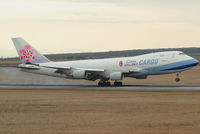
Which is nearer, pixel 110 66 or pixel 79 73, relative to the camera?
pixel 79 73

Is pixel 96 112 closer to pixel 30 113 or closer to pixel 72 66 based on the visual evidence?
Answer: pixel 30 113

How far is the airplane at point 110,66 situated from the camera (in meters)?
51.1

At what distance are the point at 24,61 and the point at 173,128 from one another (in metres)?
42.8

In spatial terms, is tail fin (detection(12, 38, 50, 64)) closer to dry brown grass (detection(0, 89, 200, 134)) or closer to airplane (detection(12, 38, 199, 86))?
airplane (detection(12, 38, 199, 86))

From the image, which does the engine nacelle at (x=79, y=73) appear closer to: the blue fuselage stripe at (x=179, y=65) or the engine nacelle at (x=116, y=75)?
the engine nacelle at (x=116, y=75)

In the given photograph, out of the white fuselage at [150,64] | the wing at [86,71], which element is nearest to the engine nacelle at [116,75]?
the white fuselage at [150,64]

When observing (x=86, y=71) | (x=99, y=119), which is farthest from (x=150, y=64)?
(x=99, y=119)

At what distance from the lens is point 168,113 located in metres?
23.0

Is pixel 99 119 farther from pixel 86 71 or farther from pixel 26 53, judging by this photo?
pixel 26 53

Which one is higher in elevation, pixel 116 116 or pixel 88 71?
pixel 88 71

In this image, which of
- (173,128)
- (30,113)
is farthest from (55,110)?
(173,128)

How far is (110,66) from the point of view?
178 ft

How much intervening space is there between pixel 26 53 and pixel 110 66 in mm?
13121

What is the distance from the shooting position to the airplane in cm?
5112
